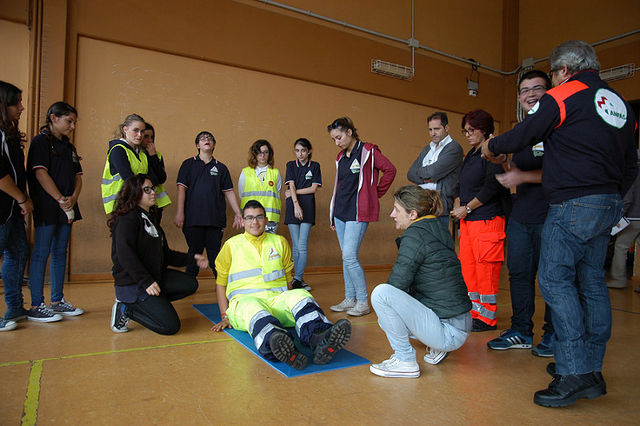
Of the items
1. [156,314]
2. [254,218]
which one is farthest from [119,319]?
[254,218]

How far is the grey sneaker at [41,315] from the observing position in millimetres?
2779

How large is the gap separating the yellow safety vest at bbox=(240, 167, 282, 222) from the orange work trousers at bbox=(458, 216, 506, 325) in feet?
6.58

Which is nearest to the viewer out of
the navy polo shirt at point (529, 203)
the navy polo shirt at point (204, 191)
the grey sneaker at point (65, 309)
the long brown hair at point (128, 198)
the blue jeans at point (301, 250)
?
the navy polo shirt at point (529, 203)

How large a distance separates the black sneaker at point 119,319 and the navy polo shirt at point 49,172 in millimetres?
841

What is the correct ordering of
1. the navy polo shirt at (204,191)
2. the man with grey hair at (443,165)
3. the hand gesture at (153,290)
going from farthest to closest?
the navy polo shirt at (204,191) < the man with grey hair at (443,165) < the hand gesture at (153,290)

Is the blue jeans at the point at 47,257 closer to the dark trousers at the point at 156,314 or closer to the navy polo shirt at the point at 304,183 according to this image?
the dark trousers at the point at 156,314

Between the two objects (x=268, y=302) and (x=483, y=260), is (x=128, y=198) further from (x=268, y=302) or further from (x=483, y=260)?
(x=483, y=260)

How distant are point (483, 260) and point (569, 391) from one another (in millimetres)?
1211

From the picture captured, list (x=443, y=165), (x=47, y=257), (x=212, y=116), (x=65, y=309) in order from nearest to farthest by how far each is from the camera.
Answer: (x=47, y=257), (x=65, y=309), (x=443, y=165), (x=212, y=116)

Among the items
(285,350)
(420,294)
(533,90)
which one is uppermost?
(533,90)

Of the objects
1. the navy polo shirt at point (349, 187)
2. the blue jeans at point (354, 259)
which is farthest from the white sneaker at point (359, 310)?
the navy polo shirt at point (349, 187)

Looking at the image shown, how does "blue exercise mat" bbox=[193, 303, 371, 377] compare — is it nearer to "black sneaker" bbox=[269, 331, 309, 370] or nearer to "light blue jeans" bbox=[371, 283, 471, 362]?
"black sneaker" bbox=[269, 331, 309, 370]

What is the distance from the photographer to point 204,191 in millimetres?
4004

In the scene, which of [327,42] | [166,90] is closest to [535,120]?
[166,90]
